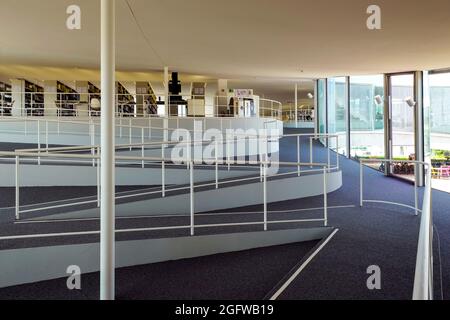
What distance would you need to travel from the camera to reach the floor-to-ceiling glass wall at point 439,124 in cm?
807

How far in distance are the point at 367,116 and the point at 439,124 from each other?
189 centimetres

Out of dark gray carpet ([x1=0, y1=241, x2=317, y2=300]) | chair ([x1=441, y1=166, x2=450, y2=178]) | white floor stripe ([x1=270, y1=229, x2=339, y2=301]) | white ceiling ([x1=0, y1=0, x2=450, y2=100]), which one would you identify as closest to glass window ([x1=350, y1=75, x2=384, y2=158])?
white ceiling ([x1=0, y1=0, x2=450, y2=100])

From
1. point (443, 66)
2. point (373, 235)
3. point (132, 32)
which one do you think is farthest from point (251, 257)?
point (443, 66)

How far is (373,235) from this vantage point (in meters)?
4.09

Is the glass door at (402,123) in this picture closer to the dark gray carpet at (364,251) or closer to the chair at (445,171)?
the chair at (445,171)

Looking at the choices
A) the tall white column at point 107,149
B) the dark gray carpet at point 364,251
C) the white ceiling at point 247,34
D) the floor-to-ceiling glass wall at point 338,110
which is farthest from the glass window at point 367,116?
the tall white column at point 107,149

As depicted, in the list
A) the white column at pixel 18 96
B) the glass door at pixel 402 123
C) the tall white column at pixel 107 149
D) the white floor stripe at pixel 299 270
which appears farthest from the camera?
the white column at pixel 18 96

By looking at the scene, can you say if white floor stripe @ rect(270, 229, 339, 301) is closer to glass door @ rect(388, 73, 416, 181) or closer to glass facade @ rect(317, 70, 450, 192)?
glass facade @ rect(317, 70, 450, 192)

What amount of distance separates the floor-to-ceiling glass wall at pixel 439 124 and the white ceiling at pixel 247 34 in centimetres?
56

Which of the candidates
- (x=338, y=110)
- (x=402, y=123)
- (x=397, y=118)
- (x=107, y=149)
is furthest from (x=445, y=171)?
(x=107, y=149)

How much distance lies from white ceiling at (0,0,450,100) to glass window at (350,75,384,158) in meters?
0.79

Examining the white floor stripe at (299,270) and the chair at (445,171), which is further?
the chair at (445,171)

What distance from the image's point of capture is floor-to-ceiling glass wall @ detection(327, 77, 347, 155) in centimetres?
1070

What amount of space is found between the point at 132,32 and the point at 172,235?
3.46 m
